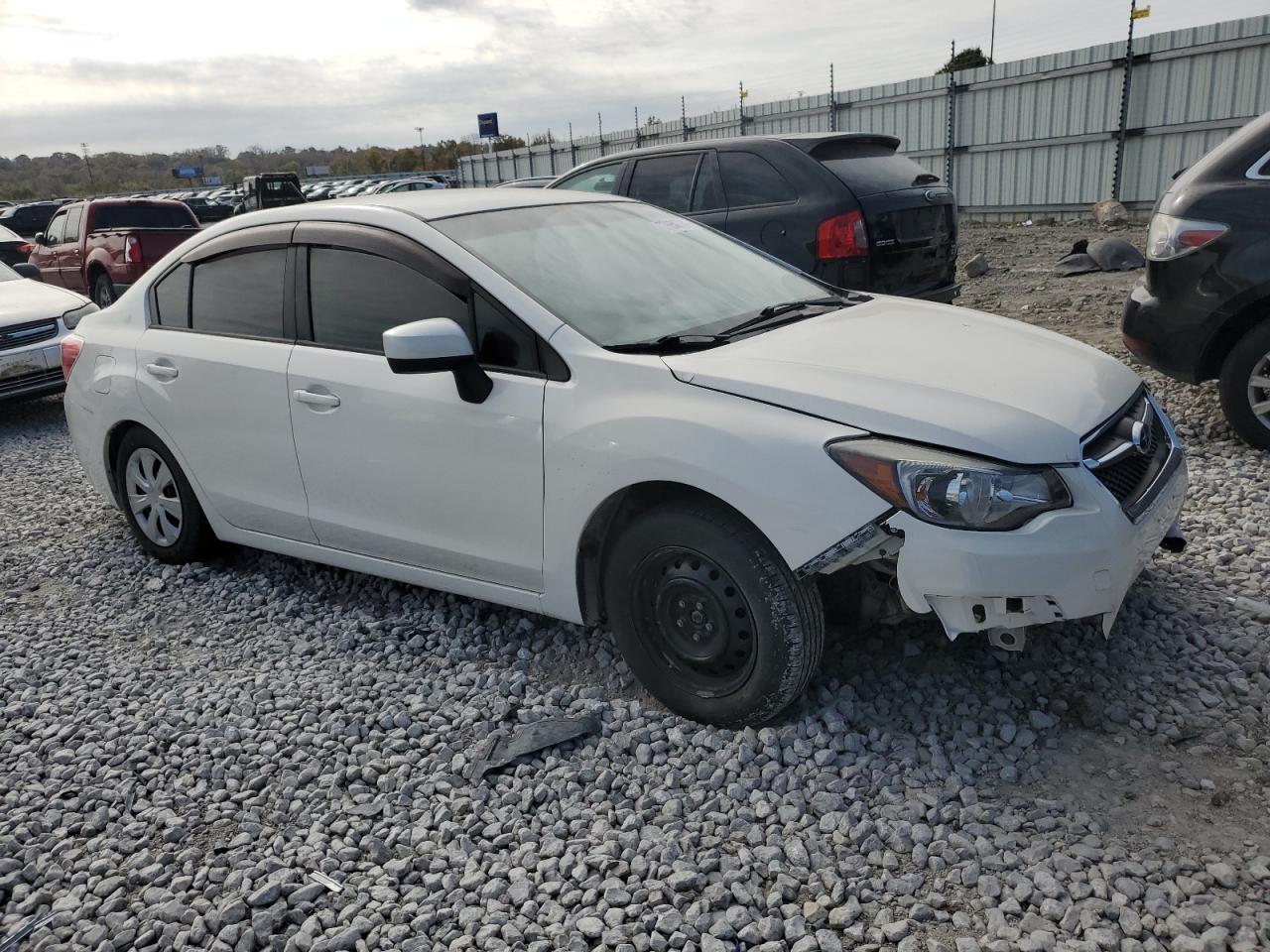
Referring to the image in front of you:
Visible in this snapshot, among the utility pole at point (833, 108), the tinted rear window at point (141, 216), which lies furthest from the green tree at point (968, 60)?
the tinted rear window at point (141, 216)

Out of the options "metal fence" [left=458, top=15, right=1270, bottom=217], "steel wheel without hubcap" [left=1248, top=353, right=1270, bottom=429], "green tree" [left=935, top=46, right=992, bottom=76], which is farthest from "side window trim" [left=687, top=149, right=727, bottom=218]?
"green tree" [left=935, top=46, right=992, bottom=76]

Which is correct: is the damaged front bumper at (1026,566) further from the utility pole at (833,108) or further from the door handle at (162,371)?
the utility pole at (833,108)

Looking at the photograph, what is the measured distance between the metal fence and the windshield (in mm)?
12330

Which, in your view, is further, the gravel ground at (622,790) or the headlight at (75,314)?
the headlight at (75,314)

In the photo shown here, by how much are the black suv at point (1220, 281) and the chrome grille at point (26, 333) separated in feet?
27.8

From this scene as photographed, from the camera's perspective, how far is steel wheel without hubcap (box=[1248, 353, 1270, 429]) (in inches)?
210

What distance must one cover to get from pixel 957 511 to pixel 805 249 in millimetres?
4368

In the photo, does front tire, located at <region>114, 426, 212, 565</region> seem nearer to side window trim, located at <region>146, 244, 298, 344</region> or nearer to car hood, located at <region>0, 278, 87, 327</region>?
side window trim, located at <region>146, 244, 298, 344</region>

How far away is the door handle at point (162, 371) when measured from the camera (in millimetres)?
4582

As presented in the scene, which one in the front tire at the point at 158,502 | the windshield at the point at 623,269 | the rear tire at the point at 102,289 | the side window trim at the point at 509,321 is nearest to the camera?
the side window trim at the point at 509,321

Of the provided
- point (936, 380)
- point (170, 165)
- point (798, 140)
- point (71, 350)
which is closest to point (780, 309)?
point (936, 380)

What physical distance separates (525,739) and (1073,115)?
17.9 metres

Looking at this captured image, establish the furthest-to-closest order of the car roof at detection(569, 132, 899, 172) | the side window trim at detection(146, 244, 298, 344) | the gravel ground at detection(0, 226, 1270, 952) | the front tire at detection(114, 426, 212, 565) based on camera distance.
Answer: the car roof at detection(569, 132, 899, 172), the front tire at detection(114, 426, 212, 565), the side window trim at detection(146, 244, 298, 344), the gravel ground at detection(0, 226, 1270, 952)

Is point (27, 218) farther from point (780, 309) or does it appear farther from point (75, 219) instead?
point (780, 309)
